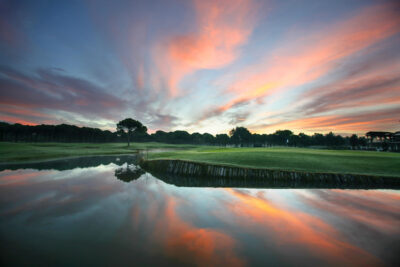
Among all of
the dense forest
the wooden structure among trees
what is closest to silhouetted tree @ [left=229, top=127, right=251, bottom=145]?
the dense forest

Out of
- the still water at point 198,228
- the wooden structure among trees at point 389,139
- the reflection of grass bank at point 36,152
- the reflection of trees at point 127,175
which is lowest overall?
the reflection of trees at point 127,175

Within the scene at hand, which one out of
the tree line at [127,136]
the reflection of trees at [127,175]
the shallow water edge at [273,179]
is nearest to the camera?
the shallow water edge at [273,179]

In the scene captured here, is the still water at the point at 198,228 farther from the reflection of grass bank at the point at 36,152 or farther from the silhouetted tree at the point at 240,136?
the silhouetted tree at the point at 240,136

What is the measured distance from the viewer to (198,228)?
6000 millimetres

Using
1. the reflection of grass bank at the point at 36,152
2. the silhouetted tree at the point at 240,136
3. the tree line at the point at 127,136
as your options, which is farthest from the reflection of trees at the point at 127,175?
the silhouetted tree at the point at 240,136

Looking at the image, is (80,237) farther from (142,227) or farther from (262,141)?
(262,141)

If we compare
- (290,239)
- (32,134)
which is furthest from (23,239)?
(32,134)

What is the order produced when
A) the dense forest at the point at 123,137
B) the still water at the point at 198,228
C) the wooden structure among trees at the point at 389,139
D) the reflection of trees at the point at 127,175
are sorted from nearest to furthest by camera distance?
the still water at the point at 198,228 → the reflection of trees at the point at 127,175 → the wooden structure among trees at the point at 389,139 → the dense forest at the point at 123,137

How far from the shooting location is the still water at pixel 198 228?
4.37 m

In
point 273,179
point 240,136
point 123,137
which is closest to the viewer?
point 273,179

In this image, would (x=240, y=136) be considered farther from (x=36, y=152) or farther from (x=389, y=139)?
(x=36, y=152)

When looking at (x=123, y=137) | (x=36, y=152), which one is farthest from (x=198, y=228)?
(x=123, y=137)

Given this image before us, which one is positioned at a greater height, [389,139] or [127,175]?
[389,139]

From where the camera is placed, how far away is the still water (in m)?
4.37
